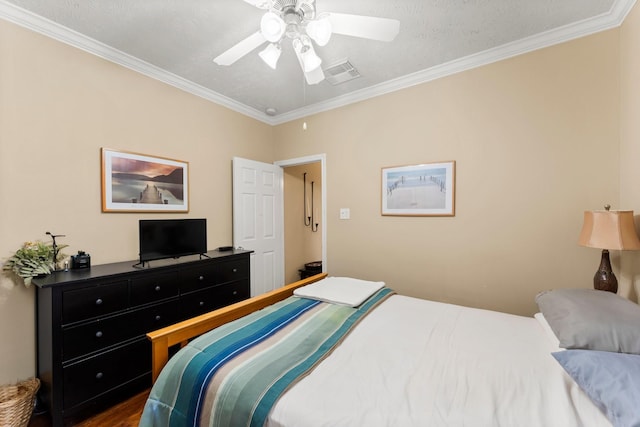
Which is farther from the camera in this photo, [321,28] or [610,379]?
[321,28]

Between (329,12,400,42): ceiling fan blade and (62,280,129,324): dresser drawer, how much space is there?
7.23 ft

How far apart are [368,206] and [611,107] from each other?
200 cm

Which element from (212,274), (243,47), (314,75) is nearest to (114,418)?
(212,274)

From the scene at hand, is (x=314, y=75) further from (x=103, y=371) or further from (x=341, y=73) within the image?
(x=103, y=371)

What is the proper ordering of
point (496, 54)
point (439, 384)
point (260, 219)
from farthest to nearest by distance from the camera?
1. point (260, 219)
2. point (496, 54)
3. point (439, 384)

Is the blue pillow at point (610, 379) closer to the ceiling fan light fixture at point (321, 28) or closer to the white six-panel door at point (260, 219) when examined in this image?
the ceiling fan light fixture at point (321, 28)

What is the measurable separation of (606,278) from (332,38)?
248 centimetres

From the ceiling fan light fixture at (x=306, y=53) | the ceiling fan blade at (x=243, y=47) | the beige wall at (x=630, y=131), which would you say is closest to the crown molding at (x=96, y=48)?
the ceiling fan blade at (x=243, y=47)

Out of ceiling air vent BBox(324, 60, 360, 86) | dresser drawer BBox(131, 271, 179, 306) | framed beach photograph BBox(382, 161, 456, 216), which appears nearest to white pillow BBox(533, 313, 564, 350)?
framed beach photograph BBox(382, 161, 456, 216)

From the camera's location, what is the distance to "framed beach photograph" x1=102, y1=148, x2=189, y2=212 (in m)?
2.18

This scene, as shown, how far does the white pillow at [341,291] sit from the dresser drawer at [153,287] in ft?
3.40

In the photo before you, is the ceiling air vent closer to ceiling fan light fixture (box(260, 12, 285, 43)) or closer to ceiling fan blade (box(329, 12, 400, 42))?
ceiling fan blade (box(329, 12, 400, 42))

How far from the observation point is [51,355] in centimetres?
160

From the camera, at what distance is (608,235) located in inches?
60.6
